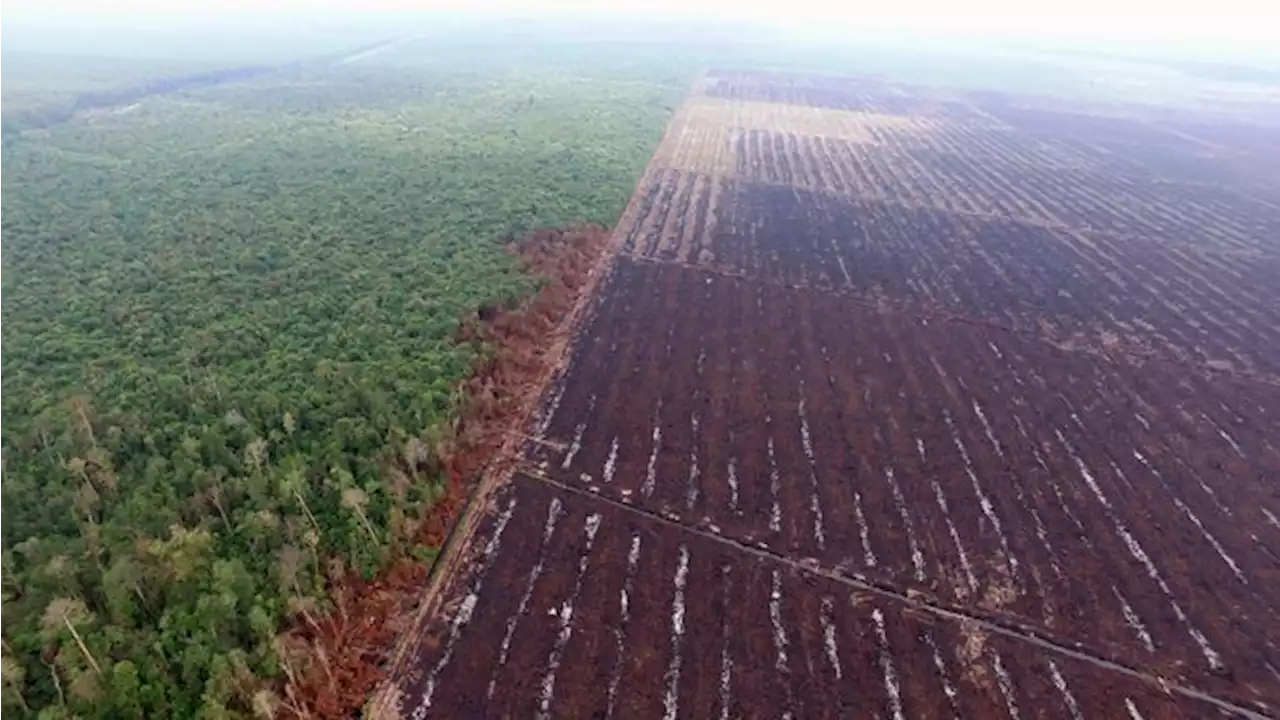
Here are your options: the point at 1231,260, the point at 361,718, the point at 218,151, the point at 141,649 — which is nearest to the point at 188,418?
the point at 141,649

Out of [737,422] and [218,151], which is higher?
[218,151]

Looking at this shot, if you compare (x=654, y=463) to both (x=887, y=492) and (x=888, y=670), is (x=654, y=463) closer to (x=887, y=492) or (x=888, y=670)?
(x=887, y=492)

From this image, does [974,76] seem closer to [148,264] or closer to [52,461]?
[148,264]

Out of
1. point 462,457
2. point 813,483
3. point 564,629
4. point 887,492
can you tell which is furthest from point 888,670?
point 462,457

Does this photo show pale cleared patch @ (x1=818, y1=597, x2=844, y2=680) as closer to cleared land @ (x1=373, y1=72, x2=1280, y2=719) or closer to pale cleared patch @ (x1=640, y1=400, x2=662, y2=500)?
cleared land @ (x1=373, y1=72, x2=1280, y2=719)

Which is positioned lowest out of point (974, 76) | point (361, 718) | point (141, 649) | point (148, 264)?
point (361, 718)

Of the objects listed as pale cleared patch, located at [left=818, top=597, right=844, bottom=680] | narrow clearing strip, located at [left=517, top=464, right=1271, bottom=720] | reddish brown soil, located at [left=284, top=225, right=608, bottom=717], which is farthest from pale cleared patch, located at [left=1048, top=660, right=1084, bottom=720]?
reddish brown soil, located at [left=284, top=225, right=608, bottom=717]

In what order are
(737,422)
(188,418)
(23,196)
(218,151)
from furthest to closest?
(218,151) → (23,196) → (737,422) → (188,418)
